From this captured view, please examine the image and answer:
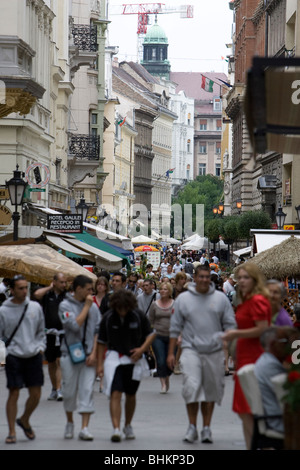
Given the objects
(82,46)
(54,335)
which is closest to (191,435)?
(54,335)

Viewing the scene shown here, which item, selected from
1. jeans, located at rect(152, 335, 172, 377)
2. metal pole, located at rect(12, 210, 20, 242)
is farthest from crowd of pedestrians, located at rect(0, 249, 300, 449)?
metal pole, located at rect(12, 210, 20, 242)

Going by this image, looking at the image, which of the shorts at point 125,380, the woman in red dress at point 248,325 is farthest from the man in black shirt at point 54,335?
the woman in red dress at point 248,325

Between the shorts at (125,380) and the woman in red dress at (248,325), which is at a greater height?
the woman in red dress at (248,325)

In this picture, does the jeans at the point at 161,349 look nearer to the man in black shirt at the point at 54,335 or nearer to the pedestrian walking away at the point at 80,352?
the man in black shirt at the point at 54,335

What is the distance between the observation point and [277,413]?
9211 millimetres

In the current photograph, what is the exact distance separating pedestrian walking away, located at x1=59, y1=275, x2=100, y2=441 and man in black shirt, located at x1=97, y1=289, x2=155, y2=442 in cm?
17

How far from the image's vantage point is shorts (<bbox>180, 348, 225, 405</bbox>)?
12.0m

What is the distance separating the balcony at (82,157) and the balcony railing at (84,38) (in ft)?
13.6

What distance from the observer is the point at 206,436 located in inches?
467

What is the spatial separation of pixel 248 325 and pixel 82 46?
48.5 metres

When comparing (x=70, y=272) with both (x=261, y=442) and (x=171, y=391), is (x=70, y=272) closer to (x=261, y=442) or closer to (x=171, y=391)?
(x=171, y=391)

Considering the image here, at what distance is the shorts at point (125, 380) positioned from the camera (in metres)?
12.0

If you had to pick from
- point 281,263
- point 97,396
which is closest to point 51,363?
point 97,396

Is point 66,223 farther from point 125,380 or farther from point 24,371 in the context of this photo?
point 125,380
